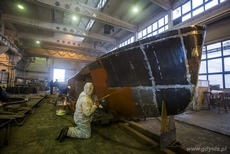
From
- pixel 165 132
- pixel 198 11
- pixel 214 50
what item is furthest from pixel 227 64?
pixel 165 132

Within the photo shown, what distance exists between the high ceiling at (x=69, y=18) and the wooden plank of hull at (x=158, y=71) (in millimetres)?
6092

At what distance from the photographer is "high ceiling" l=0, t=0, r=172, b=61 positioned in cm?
714

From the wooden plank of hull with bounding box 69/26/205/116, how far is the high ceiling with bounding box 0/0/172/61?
20.0 feet

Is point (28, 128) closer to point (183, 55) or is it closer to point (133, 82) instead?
point (133, 82)

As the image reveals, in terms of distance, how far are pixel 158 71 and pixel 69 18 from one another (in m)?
9.95

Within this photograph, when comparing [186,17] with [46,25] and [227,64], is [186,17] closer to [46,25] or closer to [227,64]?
[227,64]

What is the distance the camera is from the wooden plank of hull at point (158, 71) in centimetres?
173

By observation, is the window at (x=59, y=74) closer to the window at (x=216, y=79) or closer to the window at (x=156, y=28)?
the window at (x=156, y=28)

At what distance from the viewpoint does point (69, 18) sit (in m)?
9.63

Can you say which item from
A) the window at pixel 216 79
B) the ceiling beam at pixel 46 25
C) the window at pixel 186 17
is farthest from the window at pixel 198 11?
the ceiling beam at pixel 46 25

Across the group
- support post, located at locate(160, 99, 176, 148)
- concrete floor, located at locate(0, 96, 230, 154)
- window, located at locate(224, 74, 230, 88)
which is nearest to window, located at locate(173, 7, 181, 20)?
window, located at locate(224, 74, 230, 88)

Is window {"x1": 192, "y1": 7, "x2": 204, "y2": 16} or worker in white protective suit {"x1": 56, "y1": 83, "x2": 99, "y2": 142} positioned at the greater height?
window {"x1": 192, "y1": 7, "x2": 204, "y2": 16}

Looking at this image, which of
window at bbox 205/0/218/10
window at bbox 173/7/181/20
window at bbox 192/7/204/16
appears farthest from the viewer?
window at bbox 173/7/181/20

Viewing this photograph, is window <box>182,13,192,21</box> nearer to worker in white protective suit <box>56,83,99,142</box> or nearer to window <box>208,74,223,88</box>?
window <box>208,74,223,88</box>
